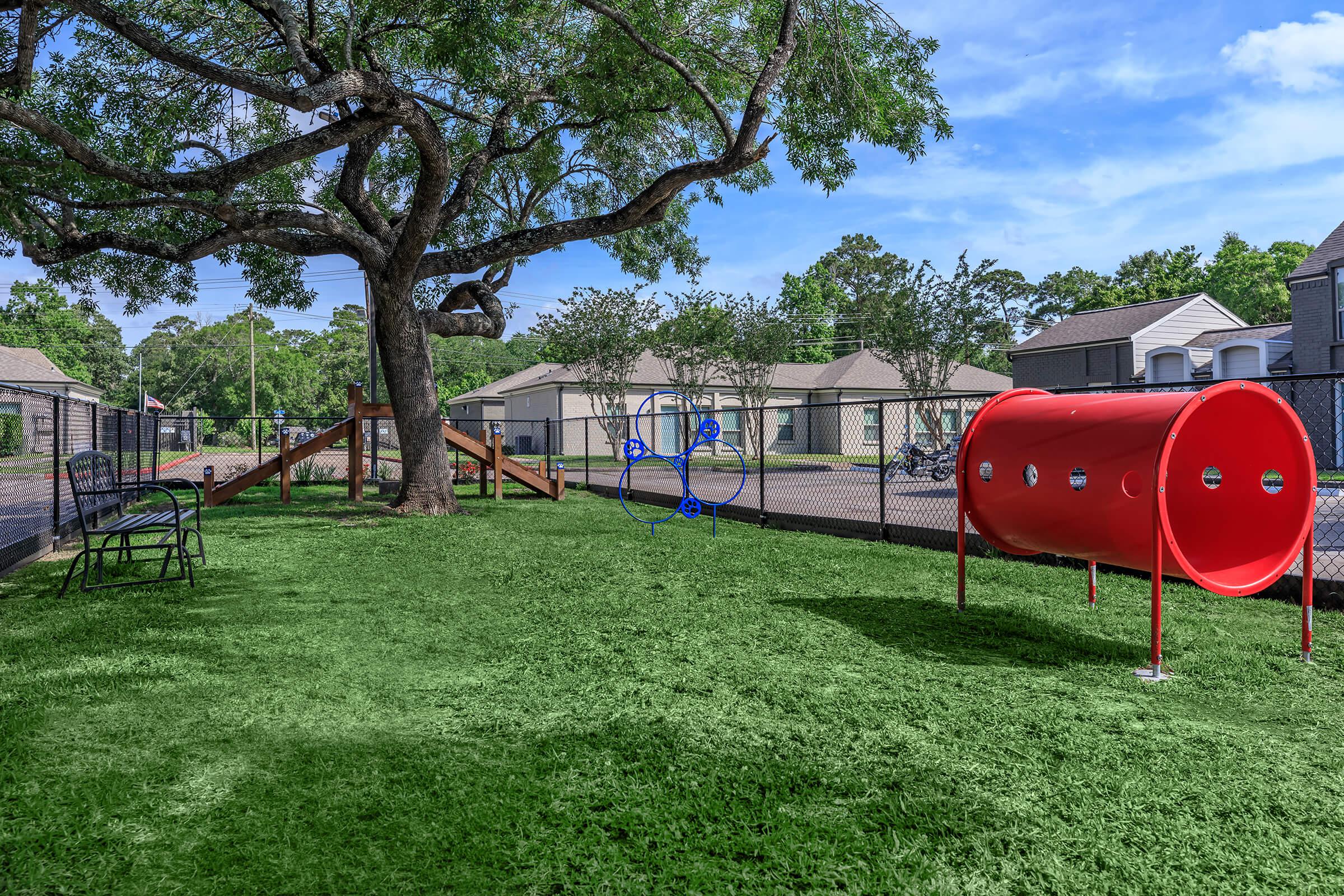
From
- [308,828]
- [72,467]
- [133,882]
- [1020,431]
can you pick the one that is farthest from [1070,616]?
[72,467]

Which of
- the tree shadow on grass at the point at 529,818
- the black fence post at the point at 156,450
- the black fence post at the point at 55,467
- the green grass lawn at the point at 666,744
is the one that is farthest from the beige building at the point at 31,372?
the tree shadow on grass at the point at 529,818

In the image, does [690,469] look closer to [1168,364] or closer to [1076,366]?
[1076,366]

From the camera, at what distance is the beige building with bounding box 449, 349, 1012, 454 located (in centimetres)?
3459

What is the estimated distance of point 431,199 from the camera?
11.7 meters

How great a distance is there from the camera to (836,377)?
131ft

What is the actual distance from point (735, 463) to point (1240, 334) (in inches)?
736

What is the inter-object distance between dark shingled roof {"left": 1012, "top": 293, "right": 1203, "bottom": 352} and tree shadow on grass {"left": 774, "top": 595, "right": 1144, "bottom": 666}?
2694 cm

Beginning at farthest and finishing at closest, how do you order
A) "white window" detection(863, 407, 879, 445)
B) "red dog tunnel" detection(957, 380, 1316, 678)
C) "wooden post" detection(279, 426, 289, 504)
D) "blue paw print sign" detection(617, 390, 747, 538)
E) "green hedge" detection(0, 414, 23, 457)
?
"white window" detection(863, 407, 879, 445) → "wooden post" detection(279, 426, 289, 504) → "blue paw print sign" detection(617, 390, 747, 538) → "green hedge" detection(0, 414, 23, 457) → "red dog tunnel" detection(957, 380, 1316, 678)

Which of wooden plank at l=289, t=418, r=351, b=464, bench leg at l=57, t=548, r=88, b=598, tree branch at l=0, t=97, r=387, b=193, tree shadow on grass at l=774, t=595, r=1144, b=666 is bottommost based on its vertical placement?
tree shadow on grass at l=774, t=595, r=1144, b=666

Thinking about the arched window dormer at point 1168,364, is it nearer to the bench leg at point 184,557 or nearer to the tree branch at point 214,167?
the tree branch at point 214,167

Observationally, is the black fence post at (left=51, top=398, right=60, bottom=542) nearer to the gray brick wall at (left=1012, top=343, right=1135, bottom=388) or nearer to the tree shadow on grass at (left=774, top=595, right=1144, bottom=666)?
the tree shadow on grass at (left=774, top=595, right=1144, bottom=666)

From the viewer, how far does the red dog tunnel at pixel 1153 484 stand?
4.41m

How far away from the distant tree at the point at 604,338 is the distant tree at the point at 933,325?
1077 cm

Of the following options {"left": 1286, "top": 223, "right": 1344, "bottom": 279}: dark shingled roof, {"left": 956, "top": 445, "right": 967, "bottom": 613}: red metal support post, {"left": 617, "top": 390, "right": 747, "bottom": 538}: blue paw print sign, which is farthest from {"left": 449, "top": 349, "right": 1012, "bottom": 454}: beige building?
{"left": 956, "top": 445, "right": 967, "bottom": 613}: red metal support post
